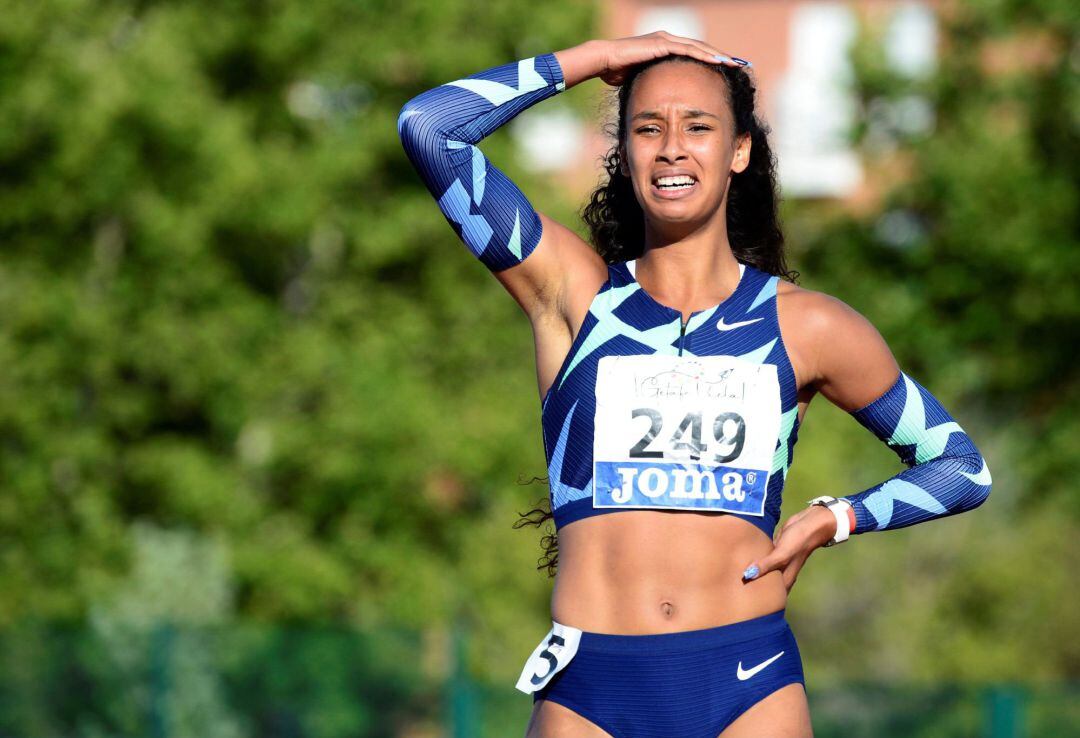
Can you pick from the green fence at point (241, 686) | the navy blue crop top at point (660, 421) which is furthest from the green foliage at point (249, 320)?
the navy blue crop top at point (660, 421)

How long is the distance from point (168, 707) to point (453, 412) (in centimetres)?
585

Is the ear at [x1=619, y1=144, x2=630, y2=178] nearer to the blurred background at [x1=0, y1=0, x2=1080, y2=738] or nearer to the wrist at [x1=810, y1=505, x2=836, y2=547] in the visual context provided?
the wrist at [x1=810, y1=505, x2=836, y2=547]

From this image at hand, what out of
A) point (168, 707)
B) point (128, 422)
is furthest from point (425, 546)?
point (168, 707)

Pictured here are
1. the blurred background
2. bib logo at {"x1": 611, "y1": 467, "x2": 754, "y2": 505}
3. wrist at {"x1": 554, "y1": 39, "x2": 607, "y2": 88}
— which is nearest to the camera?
bib logo at {"x1": 611, "y1": 467, "x2": 754, "y2": 505}

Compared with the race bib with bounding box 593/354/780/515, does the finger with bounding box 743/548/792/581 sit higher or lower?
lower

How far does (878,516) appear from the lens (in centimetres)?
377

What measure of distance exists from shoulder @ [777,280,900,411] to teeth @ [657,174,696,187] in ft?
1.05

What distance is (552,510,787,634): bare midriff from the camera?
3568 mm

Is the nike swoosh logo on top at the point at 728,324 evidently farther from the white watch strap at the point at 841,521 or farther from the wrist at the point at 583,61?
the wrist at the point at 583,61

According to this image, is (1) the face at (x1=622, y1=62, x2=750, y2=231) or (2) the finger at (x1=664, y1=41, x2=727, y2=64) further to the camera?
(2) the finger at (x1=664, y1=41, x2=727, y2=64)

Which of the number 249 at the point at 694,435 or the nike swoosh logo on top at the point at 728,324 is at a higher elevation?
the nike swoosh logo on top at the point at 728,324

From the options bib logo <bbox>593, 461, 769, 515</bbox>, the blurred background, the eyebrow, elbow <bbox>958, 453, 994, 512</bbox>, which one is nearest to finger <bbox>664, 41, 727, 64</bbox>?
the eyebrow

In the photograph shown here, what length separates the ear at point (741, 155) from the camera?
157 inches

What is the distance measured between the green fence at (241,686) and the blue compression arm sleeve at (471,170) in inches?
326
